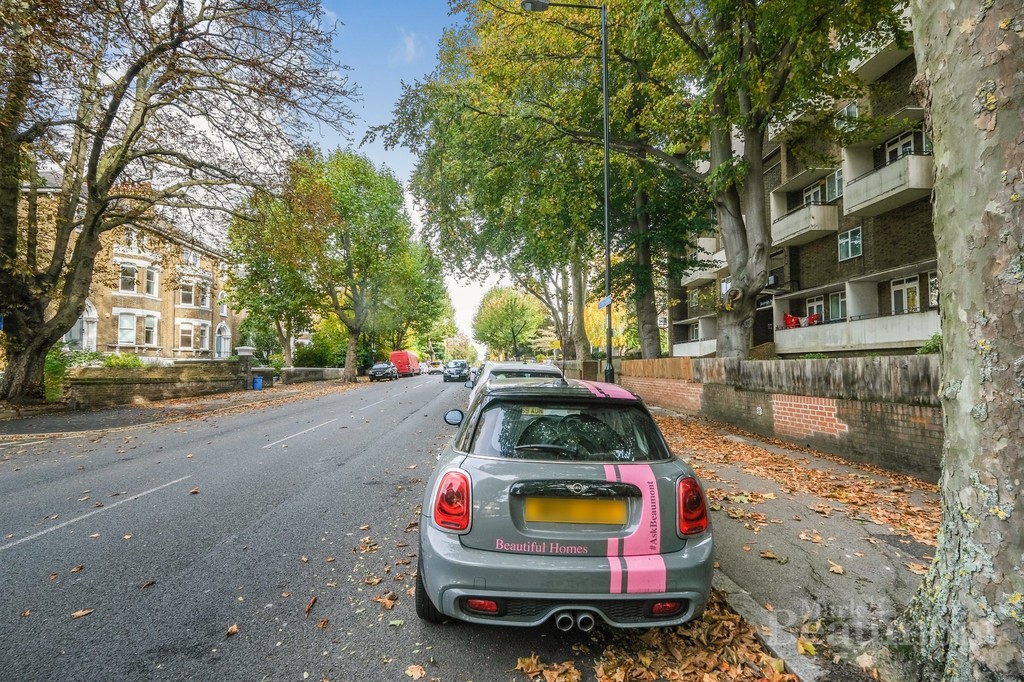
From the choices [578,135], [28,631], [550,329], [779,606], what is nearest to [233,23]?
[578,135]

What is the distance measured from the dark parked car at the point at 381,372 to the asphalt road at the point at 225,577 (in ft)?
100

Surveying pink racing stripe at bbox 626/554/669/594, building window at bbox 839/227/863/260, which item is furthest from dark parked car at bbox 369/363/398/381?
pink racing stripe at bbox 626/554/669/594

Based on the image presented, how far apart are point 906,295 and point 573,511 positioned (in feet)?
68.1

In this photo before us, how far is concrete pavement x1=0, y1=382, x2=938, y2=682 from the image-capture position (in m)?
2.84

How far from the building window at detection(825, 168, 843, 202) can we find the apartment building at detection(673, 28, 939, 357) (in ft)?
0.19

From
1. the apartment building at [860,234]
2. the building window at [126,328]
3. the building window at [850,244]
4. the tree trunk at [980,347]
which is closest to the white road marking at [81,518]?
the tree trunk at [980,347]

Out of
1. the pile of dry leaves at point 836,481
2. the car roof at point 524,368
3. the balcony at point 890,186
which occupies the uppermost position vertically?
the balcony at point 890,186

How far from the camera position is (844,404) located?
747 cm

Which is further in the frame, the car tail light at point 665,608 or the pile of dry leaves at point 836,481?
the pile of dry leaves at point 836,481

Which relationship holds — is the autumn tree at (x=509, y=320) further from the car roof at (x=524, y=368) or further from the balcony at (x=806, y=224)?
the car roof at (x=524, y=368)

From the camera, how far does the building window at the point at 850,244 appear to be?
1961 centimetres

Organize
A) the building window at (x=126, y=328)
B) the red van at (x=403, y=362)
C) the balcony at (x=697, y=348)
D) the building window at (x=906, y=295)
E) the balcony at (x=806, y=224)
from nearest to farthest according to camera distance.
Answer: the building window at (x=906, y=295) → the balcony at (x=806, y=224) → the balcony at (x=697, y=348) → the building window at (x=126, y=328) → the red van at (x=403, y=362)

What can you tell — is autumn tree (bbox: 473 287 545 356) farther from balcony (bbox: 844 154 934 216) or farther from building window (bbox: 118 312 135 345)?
balcony (bbox: 844 154 934 216)

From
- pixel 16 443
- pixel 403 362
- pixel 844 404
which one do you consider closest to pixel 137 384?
pixel 16 443
